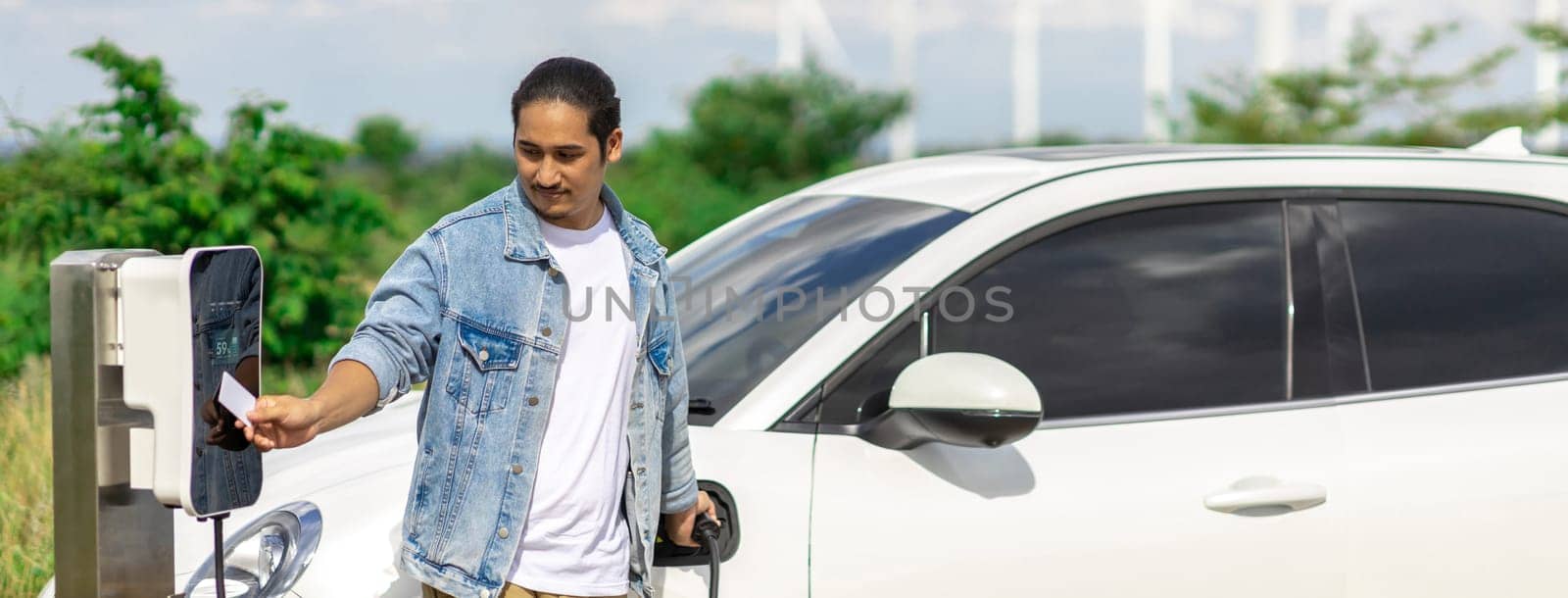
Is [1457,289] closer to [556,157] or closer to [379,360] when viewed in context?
[556,157]

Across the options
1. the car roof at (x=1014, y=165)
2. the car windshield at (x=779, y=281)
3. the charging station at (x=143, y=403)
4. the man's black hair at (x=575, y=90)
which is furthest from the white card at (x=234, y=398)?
the car roof at (x=1014, y=165)

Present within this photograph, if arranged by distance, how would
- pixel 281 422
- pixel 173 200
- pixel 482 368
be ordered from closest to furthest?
pixel 281 422 < pixel 482 368 < pixel 173 200

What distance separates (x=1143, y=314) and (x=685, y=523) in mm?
1119

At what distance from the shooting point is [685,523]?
255 cm

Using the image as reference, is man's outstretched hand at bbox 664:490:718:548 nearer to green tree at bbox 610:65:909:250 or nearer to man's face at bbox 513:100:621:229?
man's face at bbox 513:100:621:229

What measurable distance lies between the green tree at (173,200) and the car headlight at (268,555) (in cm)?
487

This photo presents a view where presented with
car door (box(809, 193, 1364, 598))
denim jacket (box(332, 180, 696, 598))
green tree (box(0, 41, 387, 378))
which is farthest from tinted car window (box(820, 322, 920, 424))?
green tree (box(0, 41, 387, 378))

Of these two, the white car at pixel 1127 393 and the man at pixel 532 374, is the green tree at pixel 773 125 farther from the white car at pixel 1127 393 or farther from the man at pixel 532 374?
the man at pixel 532 374

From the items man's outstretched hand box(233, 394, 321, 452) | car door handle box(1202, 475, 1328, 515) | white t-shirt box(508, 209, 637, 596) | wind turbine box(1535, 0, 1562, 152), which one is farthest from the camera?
wind turbine box(1535, 0, 1562, 152)

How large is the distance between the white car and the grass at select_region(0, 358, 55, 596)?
1896mm

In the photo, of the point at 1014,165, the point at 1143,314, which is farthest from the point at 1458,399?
the point at 1014,165

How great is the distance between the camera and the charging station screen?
2.14 meters

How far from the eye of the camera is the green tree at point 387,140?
3275 centimetres

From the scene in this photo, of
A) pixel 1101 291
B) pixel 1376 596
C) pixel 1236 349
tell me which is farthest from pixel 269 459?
pixel 1376 596
